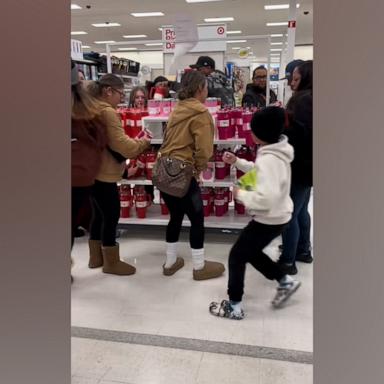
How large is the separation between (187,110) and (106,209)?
34.6 inches

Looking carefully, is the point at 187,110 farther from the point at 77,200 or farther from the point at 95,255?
the point at 95,255

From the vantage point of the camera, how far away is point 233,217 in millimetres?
4168

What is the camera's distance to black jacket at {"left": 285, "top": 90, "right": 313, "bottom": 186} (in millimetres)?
2420

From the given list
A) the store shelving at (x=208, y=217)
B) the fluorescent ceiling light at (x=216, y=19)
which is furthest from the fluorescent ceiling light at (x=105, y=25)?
the store shelving at (x=208, y=217)

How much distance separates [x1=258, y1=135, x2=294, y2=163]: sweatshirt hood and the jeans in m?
0.51

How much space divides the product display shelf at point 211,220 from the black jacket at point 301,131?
1398 mm

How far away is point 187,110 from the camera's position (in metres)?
3.07

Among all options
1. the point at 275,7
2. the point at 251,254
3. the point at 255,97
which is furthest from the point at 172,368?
the point at 275,7

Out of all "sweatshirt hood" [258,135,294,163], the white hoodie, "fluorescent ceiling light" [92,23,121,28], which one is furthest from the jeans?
"fluorescent ceiling light" [92,23,121,28]
